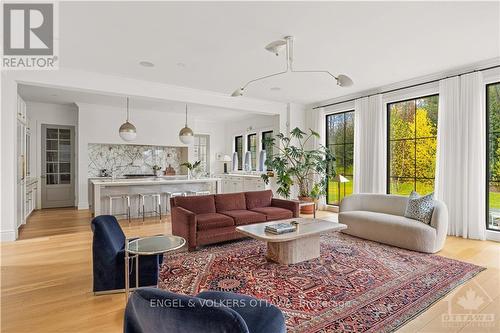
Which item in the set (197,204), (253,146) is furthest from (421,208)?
(253,146)

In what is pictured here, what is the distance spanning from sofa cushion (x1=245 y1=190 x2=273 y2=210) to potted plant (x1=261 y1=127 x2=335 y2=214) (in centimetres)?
128

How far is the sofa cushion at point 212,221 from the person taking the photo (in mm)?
4168

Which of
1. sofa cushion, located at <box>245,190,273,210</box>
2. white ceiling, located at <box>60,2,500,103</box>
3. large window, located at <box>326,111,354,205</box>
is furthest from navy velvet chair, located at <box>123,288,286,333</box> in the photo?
large window, located at <box>326,111,354,205</box>

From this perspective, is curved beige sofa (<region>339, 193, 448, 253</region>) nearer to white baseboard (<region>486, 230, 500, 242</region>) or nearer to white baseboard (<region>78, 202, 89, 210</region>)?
white baseboard (<region>486, 230, 500, 242</region>)

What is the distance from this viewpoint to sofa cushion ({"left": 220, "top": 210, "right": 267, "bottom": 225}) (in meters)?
4.51

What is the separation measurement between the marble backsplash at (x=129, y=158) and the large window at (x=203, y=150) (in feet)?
3.78

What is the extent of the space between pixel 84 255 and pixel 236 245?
2120 millimetres

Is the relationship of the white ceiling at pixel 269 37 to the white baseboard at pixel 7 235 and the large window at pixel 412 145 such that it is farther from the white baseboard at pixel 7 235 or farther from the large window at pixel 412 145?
the white baseboard at pixel 7 235

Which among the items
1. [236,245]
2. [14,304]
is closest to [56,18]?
[14,304]

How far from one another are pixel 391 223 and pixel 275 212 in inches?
72.0

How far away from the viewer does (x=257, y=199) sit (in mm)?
5410

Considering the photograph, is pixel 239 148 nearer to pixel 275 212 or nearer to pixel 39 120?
pixel 275 212

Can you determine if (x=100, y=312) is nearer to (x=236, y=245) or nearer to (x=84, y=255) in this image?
(x=84, y=255)

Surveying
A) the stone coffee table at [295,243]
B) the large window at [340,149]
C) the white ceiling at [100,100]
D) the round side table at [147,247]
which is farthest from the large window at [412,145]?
the round side table at [147,247]
